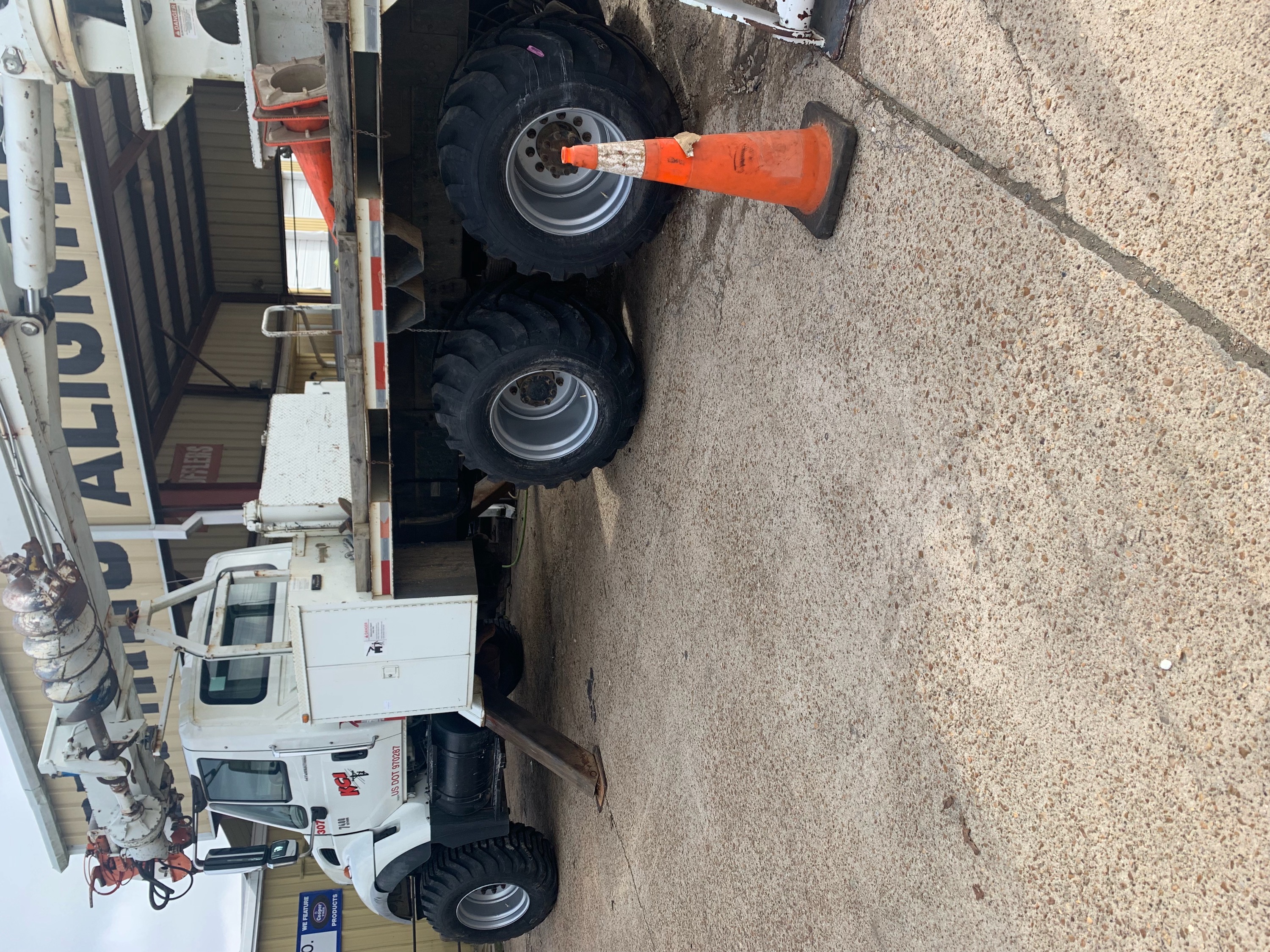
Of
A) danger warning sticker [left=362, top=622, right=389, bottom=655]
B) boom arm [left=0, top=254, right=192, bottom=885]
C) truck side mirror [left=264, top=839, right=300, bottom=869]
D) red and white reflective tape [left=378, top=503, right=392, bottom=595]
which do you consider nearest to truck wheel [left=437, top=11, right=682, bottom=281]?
red and white reflective tape [left=378, top=503, right=392, bottom=595]

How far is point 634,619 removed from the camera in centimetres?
470

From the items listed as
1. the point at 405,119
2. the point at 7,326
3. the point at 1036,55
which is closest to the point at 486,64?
the point at 405,119

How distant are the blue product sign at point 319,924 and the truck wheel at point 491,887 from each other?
17.1ft

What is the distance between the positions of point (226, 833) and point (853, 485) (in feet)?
35.8

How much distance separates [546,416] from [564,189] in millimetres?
1253

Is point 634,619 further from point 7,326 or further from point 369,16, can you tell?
point 7,326

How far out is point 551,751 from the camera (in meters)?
5.40

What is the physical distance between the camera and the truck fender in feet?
19.5

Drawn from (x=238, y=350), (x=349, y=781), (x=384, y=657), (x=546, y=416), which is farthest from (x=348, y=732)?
(x=238, y=350)

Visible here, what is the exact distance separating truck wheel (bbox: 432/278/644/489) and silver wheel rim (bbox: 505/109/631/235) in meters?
0.42

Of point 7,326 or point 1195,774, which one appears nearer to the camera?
point 1195,774

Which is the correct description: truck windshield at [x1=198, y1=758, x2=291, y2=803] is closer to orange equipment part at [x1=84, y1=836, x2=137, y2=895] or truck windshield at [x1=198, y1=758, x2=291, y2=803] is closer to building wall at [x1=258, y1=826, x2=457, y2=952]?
orange equipment part at [x1=84, y1=836, x2=137, y2=895]

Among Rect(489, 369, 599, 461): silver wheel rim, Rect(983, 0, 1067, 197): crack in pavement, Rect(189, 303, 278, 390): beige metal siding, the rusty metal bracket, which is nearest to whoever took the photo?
Rect(983, 0, 1067, 197): crack in pavement

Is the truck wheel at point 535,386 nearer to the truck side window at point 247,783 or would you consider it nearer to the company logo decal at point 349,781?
the company logo decal at point 349,781
